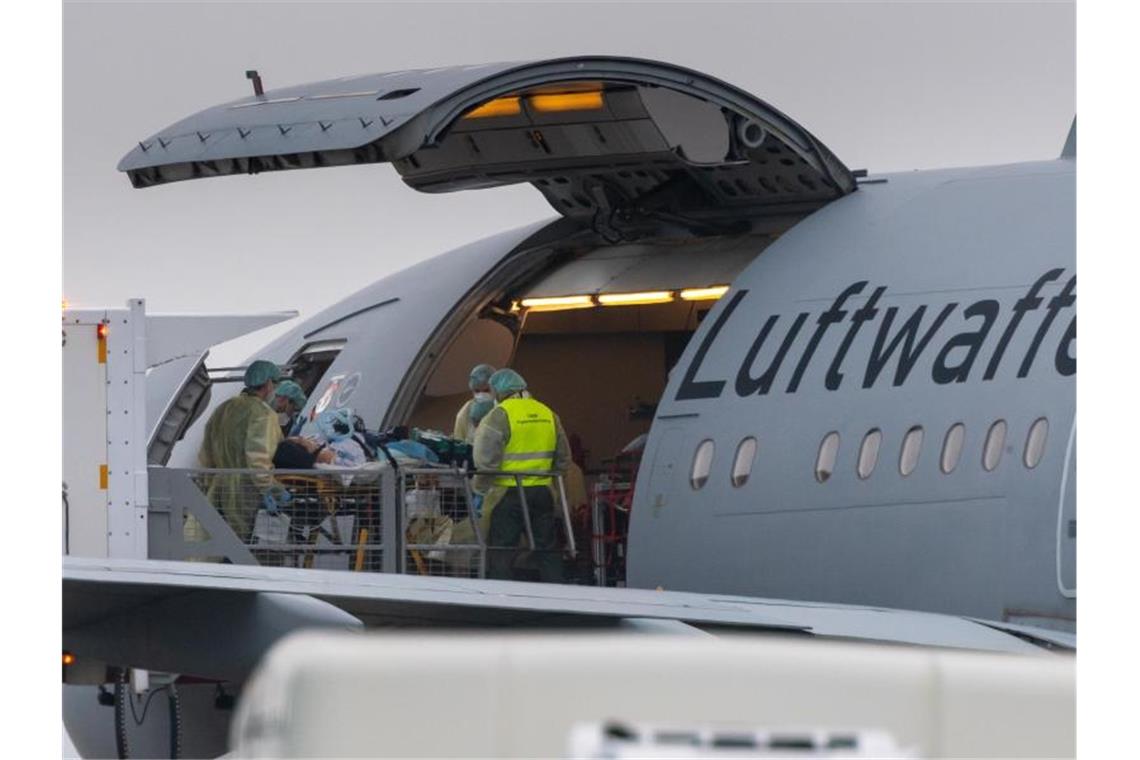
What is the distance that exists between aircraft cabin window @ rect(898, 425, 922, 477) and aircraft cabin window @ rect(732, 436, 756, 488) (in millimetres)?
1173

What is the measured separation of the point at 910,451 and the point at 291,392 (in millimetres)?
6056

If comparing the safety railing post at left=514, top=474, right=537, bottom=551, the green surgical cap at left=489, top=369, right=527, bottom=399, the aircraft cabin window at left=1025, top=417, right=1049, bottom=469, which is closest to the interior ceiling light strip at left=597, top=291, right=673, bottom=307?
the green surgical cap at left=489, top=369, right=527, bottom=399

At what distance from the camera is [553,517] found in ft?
51.6

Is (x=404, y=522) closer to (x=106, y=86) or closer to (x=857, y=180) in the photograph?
(x=857, y=180)

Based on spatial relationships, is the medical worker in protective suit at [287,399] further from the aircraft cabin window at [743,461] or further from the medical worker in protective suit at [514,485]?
the aircraft cabin window at [743,461]

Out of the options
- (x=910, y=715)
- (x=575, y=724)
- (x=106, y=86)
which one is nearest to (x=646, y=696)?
(x=575, y=724)

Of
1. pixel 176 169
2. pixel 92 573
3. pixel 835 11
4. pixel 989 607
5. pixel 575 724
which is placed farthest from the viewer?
pixel 835 11

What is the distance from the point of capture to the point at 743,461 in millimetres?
13898

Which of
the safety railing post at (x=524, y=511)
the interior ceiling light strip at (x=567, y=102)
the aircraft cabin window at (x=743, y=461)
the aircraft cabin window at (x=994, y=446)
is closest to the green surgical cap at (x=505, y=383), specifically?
the safety railing post at (x=524, y=511)

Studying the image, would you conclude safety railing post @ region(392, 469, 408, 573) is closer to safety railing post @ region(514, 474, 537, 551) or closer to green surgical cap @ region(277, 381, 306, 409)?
safety railing post @ region(514, 474, 537, 551)

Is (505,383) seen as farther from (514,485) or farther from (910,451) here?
(910,451)

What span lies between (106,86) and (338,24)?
10.3 feet

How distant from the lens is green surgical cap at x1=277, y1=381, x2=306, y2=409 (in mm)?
17328

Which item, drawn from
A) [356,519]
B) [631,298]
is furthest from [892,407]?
[631,298]
